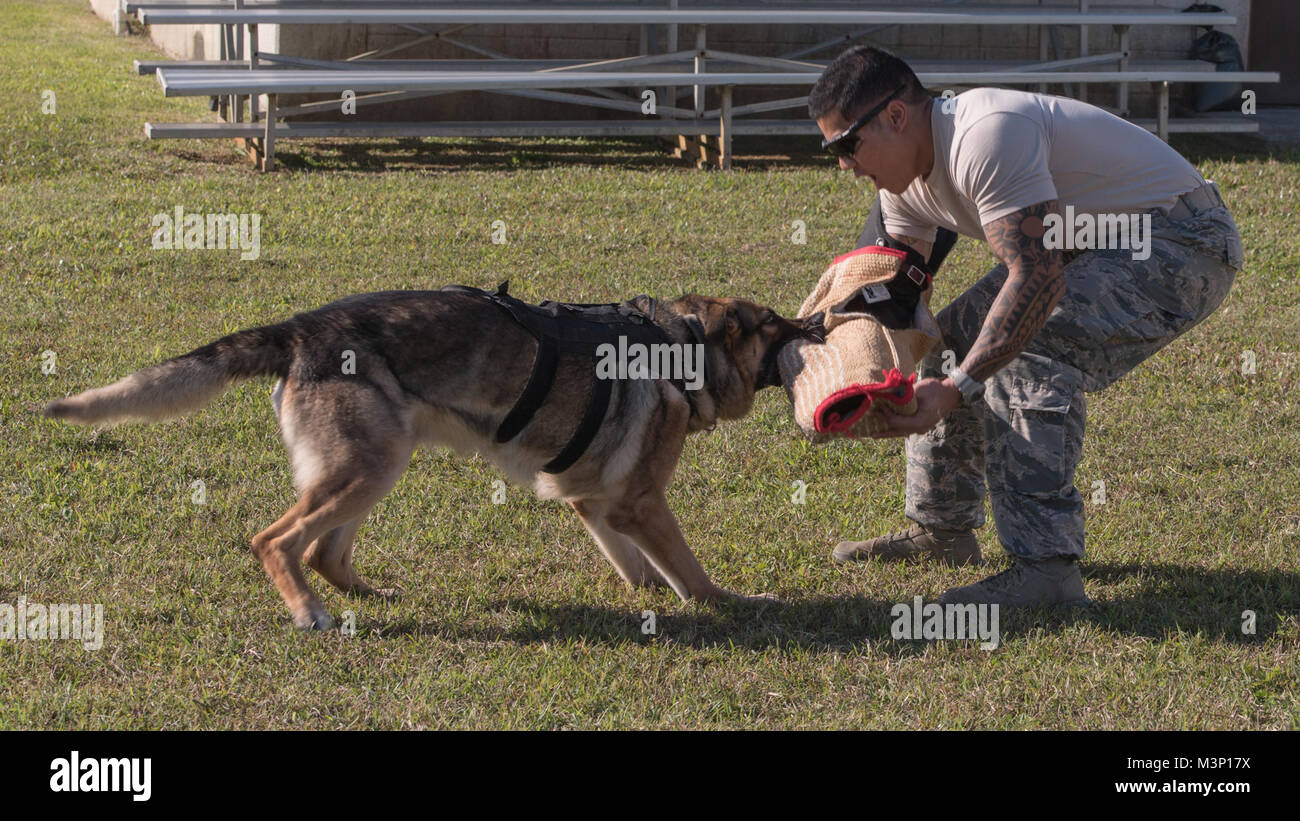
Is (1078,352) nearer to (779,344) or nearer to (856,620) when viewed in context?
(779,344)

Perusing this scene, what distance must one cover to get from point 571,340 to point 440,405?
49cm

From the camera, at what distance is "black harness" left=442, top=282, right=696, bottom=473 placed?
4070 mm

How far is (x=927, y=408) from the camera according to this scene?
3.69 meters

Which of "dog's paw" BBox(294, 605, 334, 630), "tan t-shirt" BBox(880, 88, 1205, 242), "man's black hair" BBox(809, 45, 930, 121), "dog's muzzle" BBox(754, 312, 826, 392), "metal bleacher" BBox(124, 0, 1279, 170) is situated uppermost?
"metal bleacher" BBox(124, 0, 1279, 170)

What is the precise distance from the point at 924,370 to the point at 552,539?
157 cm

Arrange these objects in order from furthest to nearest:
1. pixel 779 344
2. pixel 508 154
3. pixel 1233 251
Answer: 1. pixel 508 154
2. pixel 779 344
3. pixel 1233 251

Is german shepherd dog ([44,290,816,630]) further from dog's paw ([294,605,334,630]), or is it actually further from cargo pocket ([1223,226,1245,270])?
cargo pocket ([1223,226,1245,270])

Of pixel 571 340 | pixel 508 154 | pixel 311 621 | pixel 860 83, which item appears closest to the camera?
pixel 860 83

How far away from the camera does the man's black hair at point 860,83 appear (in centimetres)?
373

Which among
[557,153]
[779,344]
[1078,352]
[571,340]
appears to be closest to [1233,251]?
[1078,352]

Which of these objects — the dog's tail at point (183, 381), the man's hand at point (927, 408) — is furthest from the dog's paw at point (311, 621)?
the man's hand at point (927, 408)

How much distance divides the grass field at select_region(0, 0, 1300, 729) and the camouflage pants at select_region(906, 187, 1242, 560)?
353 millimetres

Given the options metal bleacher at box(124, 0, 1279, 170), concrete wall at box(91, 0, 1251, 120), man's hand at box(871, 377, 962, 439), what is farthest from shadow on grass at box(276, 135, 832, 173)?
man's hand at box(871, 377, 962, 439)

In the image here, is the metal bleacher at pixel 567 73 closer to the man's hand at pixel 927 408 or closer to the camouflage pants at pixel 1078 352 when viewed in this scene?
the camouflage pants at pixel 1078 352
